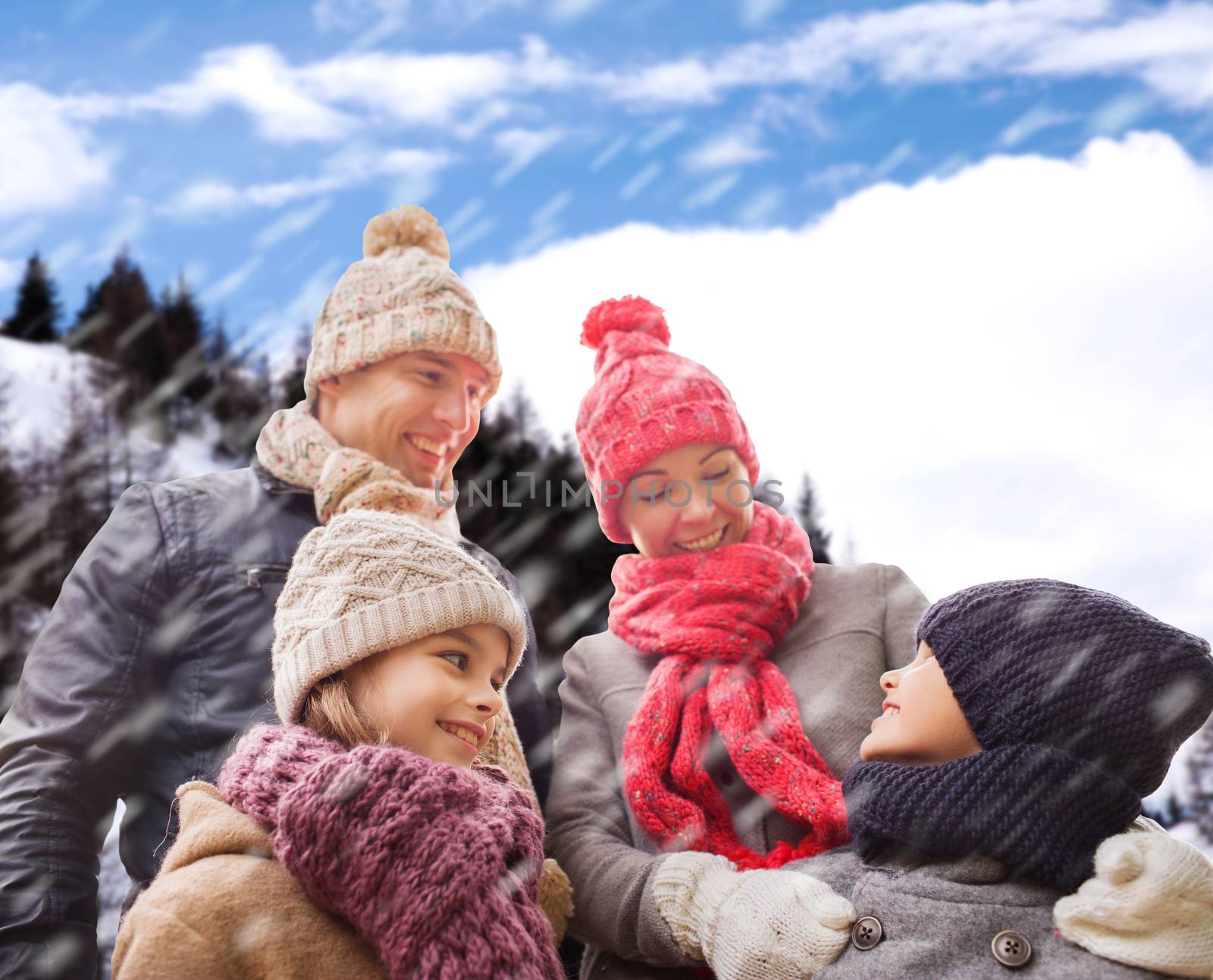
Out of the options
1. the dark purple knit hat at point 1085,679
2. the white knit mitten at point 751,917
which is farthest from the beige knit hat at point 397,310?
the dark purple knit hat at point 1085,679

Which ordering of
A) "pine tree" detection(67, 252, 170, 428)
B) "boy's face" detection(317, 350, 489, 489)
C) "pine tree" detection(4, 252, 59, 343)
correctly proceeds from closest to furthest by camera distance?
"boy's face" detection(317, 350, 489, 489)
"pine tree" detection(67, 252, 170, 428)
"pine tree" detection(4, 252, 59, 343)

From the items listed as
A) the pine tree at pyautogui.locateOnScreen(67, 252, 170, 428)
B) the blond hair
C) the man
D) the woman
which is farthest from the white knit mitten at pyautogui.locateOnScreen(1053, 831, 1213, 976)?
the pine tree at pyautogui.locateOnScreen(67, 252, 170, 428)

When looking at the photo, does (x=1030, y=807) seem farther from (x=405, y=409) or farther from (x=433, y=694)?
(x=405, y=409)

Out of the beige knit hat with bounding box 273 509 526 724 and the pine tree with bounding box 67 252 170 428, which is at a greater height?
the pine tree with bounding box 67 252 170 428

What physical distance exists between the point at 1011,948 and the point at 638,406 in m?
1.42

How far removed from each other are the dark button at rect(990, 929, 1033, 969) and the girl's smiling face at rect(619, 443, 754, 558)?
3.85 ft

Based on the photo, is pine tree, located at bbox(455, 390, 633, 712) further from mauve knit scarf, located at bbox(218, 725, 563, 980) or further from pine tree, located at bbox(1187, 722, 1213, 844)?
pine tree, located at bbox(1187, 722, 1213, 844)

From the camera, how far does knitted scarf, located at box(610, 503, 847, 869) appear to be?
7.10 feet

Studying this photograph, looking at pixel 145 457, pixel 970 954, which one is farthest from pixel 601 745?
pixel 145 457

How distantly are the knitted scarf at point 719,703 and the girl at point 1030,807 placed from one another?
34cm

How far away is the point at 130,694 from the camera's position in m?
2.27

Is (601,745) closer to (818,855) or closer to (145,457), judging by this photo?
(818,855)

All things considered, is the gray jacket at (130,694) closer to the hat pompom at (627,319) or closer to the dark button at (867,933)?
the hat pompom at (627,319)

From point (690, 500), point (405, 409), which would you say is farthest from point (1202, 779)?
point (405, 409)
